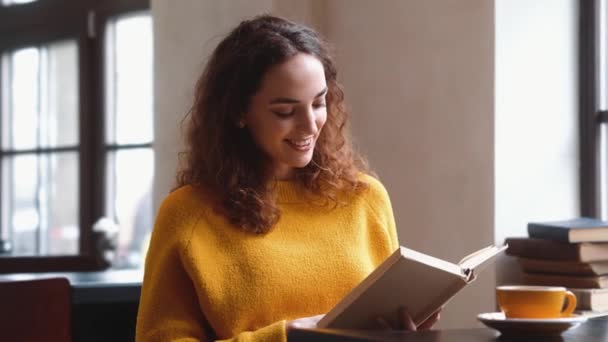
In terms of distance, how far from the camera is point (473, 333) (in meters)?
1.50

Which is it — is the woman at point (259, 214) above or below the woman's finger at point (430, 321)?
above

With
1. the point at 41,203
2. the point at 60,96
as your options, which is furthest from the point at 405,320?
the point at 41,203

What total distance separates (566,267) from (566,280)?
1.3 inches

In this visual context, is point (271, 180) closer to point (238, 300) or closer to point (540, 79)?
point (238, 300)

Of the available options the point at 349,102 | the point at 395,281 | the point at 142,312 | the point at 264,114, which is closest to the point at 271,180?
the point at 264,114

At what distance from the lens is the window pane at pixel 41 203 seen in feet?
17.4

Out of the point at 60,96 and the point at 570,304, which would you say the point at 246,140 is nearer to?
the point at 570,304

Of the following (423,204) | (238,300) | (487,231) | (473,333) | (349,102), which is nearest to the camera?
(473,333)

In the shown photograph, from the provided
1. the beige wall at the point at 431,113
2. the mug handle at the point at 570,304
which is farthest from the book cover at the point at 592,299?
the mug handle at the point at 570,304

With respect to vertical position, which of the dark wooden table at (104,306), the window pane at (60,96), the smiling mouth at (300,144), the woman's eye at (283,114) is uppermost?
the window pane at (60,96)

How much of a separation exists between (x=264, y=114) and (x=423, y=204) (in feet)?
3.85

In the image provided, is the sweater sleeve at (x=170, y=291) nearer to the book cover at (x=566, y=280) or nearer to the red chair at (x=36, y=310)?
the red chair at (x=36, y=310)

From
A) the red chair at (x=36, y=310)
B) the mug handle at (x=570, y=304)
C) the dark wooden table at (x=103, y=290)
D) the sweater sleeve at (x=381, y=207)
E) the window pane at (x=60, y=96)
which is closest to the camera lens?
the mug handle at (x=570, y=304)

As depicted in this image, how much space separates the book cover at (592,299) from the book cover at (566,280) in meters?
0.02
